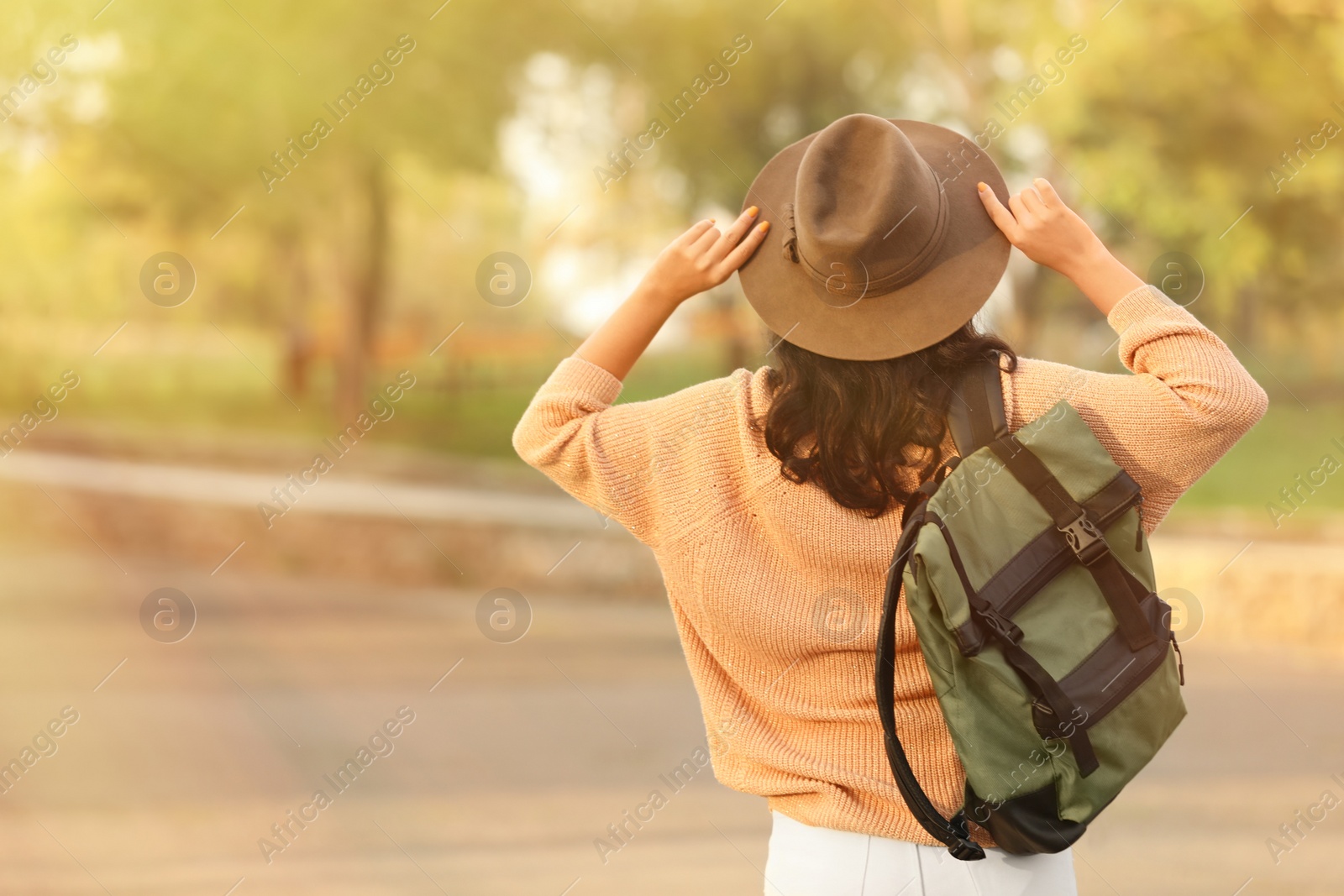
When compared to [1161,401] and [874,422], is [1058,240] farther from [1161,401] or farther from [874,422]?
[874,422]

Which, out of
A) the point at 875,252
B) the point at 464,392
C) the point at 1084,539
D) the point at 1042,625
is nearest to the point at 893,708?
the point at 1042,625

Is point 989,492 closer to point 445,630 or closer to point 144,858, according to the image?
point 144,858

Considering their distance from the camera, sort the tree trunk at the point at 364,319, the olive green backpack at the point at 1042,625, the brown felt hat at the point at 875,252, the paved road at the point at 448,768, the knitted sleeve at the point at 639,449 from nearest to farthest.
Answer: the olive green backpack at the point at 1042,625
the brown felt hat at the point at 875,252
the knitted sleeve at the point at 639,449
the paved road at the point at 448,768
the tree trunk at the point at 364,319

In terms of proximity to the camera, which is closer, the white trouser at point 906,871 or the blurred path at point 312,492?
the white trouser at point 906,871

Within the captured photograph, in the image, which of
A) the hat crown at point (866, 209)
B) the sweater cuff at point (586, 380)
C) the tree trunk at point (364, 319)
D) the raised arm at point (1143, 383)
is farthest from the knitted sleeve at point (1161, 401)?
the tree trunk at point (364, 319)

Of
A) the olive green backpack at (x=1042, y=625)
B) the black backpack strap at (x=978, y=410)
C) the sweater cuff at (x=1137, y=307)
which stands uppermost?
the black backpack strap at (x=978, y=410)

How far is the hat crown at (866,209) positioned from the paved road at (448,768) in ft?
10.7

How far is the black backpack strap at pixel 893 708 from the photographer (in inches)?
63.1

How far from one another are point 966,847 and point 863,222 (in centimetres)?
86

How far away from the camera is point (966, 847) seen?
1639 millimetres

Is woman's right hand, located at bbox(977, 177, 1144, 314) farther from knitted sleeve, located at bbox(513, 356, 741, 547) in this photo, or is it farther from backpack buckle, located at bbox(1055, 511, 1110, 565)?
knitted sleeve, located at bbox(513, 356, 741, 547)

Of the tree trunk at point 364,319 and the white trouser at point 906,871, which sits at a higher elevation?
the white trouser at point 906,871

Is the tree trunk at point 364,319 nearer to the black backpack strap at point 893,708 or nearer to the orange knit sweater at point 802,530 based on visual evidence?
the orange knit sweater at point 802,530

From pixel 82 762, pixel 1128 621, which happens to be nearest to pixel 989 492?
pixel 1128 621
